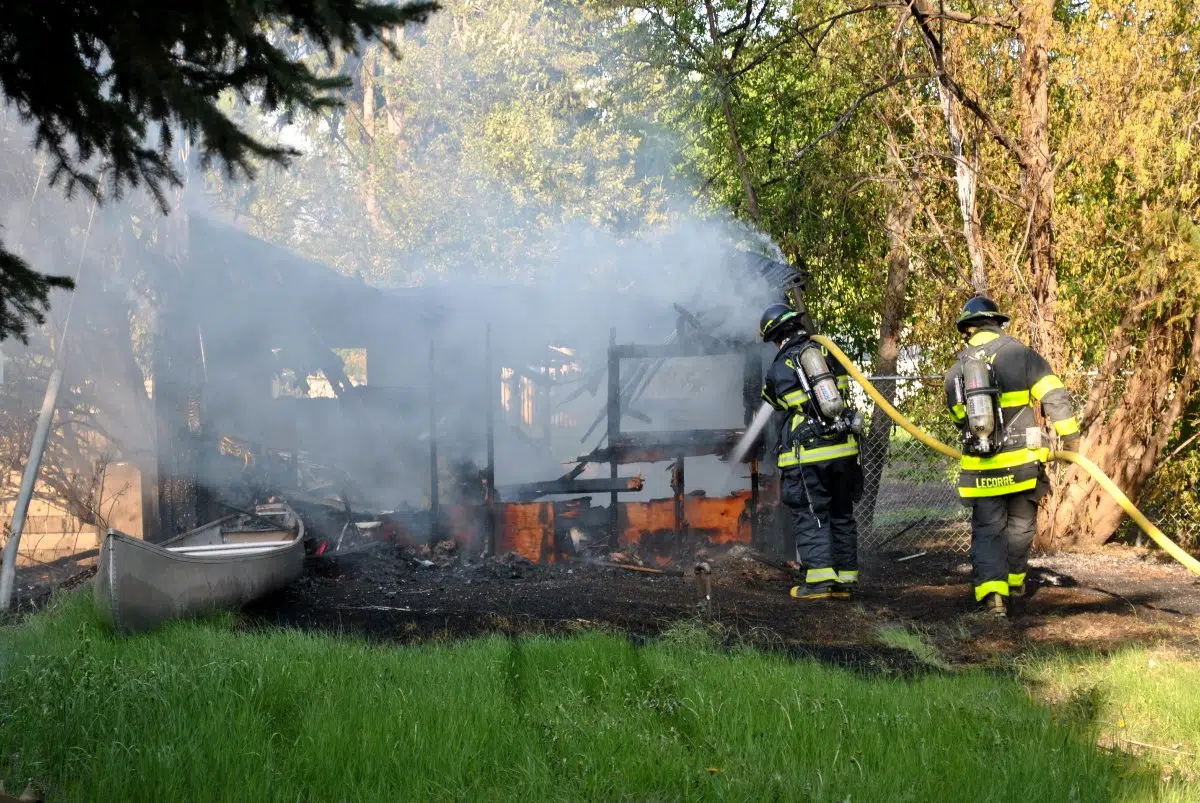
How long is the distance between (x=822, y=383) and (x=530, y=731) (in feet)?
14.5

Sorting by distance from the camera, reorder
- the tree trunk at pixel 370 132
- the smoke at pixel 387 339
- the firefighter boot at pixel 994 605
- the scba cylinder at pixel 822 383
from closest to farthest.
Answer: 1. the firefighter boot at pixel 994 605
2. the scba cylinder at pixel 822 383
3. the smoke at pixel 387 339
4. the tree trunk at pixel 370 132

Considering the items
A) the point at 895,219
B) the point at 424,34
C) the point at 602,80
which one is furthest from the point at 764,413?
the point at 424,34

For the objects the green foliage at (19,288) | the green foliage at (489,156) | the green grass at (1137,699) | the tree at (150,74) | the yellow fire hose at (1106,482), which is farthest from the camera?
the green foliage at (489,156)

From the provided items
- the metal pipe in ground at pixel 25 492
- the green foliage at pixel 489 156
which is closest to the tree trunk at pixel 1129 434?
the metal pipe in ground at pixel 25 492

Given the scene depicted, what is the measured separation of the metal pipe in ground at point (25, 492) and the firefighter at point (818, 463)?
5993 millimetres

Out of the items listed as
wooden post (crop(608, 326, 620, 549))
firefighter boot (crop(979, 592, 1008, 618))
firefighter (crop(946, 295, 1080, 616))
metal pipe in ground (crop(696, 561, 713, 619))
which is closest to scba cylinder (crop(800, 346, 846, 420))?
firefighter (crop(946, 295, 1080, 616))

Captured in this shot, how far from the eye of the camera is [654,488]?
15.4 m

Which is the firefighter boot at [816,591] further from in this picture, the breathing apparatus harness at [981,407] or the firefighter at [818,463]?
the breathing apparatus harness at [981,407]

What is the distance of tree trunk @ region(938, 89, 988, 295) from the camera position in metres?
9.85

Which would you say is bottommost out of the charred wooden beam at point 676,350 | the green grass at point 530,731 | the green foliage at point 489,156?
the green grass at point 530,731

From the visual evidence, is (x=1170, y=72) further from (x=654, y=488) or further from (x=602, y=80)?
(x=602, y=80)

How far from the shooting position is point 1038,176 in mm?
9594

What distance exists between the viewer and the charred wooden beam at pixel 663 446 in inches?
417

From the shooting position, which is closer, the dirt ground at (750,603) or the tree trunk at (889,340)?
the dirt ground at (750,603)
